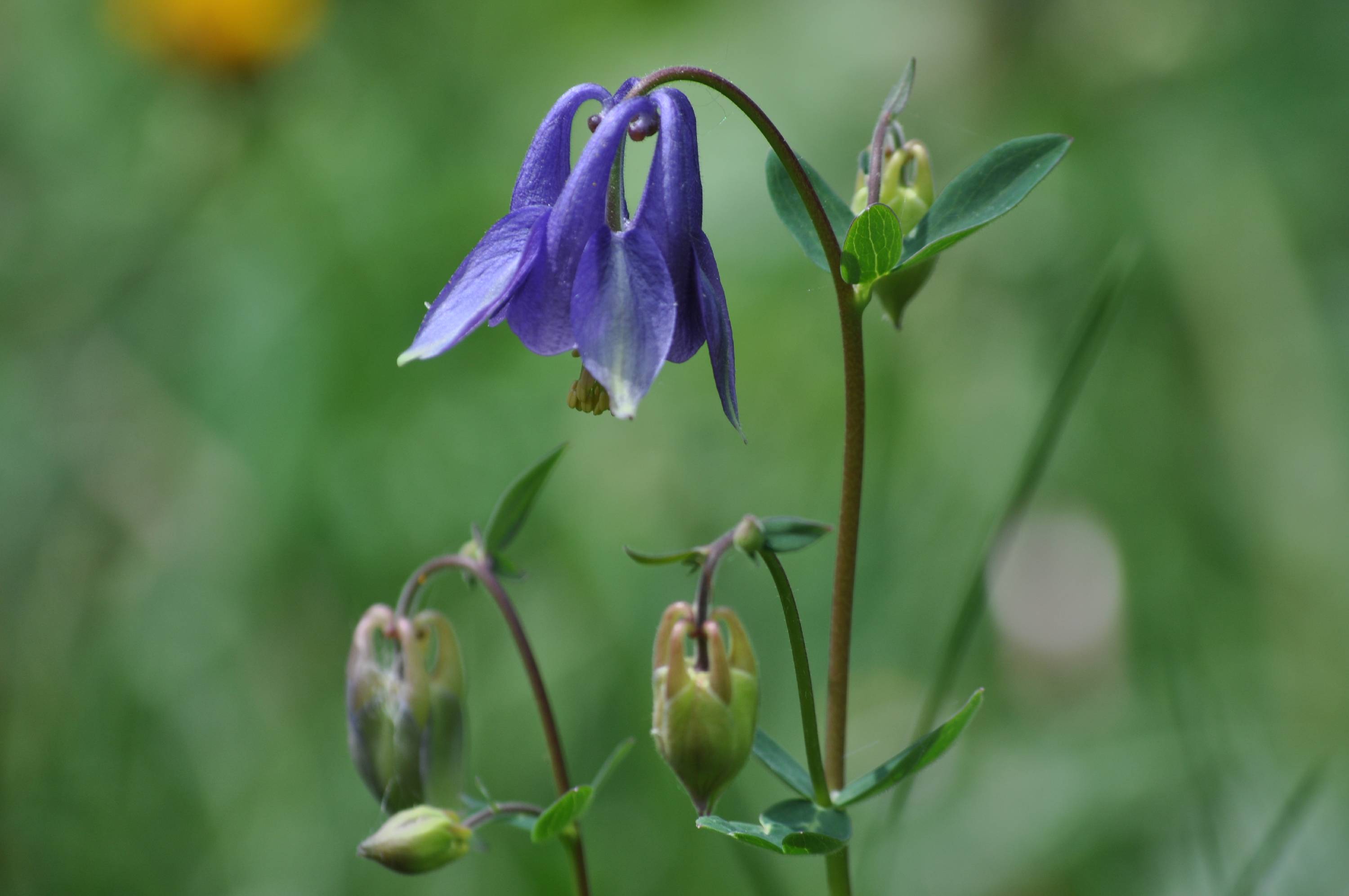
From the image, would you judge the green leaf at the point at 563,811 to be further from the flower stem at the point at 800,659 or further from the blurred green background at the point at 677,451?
the blurred green background at the point at 677,451

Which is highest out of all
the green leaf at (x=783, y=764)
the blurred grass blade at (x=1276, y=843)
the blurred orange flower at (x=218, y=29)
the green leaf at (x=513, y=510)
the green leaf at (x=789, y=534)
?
the blurred orange flower at (x=218, y=29)

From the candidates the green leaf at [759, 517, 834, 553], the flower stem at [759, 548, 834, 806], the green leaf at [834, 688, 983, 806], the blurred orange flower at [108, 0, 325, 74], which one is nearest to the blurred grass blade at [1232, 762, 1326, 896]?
the green leaf at [834, 688, 983, 806]

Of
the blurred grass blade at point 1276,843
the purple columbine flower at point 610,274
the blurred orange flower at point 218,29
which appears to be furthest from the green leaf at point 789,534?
the blurred orange flower at point 218,29

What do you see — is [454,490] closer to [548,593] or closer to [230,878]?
[548,593]

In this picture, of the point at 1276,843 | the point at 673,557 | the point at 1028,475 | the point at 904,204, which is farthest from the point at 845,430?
the point at 1276,843

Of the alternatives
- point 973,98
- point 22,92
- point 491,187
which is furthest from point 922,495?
point 22,92

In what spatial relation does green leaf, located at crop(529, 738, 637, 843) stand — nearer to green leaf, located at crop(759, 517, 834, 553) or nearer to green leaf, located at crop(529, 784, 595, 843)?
green leaf, located at crop(529, 784, 595, 843)
